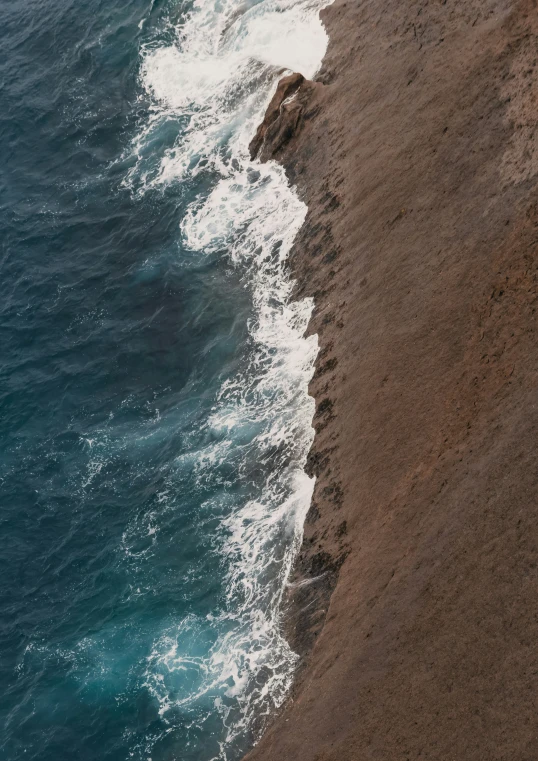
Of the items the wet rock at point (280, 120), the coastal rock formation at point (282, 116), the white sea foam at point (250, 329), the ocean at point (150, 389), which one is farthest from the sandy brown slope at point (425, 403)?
the wet rock at point (280, 120)

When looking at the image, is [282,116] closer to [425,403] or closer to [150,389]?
[150,389]

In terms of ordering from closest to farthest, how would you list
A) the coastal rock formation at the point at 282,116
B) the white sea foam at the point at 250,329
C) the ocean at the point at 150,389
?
Answer: 1. the white sea foam at the point at 250,329
2. the ocean at the point at 150,389
3. the coastal rock formation at the point at 282,116

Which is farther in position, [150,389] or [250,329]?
[150,389]

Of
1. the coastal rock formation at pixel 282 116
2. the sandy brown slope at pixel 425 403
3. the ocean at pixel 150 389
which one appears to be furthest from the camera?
the coastal rock formation at pixel 282 116

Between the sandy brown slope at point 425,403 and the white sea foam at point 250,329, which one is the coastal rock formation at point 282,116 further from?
the sandy brown slope at point 425,403

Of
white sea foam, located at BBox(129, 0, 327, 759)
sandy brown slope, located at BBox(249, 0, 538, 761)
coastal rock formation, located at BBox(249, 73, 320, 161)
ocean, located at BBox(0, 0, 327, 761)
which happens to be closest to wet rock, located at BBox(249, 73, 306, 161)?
coastal rock formation, located at BBox(249, 73, 320, 161)

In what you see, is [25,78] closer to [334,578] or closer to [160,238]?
[160,238]

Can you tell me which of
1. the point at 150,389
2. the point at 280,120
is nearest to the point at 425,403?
the point at 150,389
